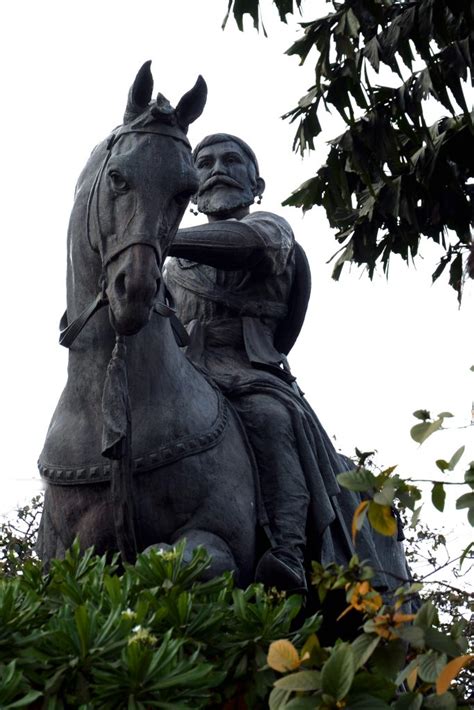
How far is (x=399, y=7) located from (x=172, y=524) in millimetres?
4770

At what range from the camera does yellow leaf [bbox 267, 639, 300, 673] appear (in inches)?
190

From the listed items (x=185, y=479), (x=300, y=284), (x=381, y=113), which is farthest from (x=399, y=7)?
(x=185, y=479)

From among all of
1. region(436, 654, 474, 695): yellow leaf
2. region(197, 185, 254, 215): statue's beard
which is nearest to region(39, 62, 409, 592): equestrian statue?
region(197, 185, 254, 215): statue's beard

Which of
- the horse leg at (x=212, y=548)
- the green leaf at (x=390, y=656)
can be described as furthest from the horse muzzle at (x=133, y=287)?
the green leaf at (x=390, y=656)

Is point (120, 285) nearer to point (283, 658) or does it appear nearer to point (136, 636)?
point (136, 636)

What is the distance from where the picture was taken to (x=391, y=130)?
10594mm

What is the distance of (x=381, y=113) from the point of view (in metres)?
10.6

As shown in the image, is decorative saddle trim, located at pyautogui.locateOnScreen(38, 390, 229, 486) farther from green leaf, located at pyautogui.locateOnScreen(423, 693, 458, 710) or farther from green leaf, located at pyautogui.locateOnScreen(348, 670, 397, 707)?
green leaf, located at pyautogui.locateOnScreen(423, 693, 458, 710)

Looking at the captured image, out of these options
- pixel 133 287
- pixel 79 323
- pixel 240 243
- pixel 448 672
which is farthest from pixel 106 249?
pixel 448 672

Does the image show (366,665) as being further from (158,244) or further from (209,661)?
(158,244)

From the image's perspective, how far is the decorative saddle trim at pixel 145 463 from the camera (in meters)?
7.14

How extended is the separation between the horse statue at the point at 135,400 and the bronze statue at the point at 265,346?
240 mm

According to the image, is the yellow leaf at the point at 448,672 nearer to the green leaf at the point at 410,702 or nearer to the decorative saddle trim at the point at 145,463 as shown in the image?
the green leaf at the point at 410,702

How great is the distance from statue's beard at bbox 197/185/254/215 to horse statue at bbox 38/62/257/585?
1.60 m
